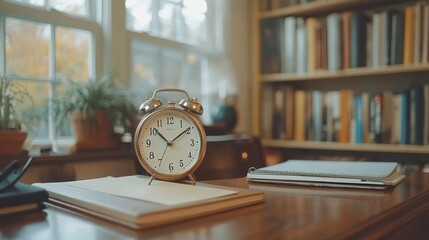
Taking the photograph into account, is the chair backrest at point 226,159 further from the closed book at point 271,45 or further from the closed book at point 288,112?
the closed book at point 271,45

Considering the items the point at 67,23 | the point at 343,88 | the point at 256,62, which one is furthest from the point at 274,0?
the point at 67,23

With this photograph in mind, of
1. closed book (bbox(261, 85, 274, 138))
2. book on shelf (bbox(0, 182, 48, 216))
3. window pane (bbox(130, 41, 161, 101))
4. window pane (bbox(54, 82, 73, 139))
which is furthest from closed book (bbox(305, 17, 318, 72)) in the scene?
book on shelf (bbox(0, 182, 48, 216))

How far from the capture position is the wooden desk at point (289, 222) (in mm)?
548

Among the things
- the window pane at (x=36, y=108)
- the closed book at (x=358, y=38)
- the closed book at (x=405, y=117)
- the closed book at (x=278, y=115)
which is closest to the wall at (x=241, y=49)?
the closed book at (x=278, y=115)

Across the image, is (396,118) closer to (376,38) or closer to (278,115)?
(376,38)

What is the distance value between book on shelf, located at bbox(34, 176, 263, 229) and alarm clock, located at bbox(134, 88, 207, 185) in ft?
0.12

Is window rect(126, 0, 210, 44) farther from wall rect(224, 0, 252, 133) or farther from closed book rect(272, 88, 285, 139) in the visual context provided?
closed book rect(272, 88, 285, 139)

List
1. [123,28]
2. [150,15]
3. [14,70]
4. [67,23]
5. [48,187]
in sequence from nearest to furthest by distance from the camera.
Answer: [48,187], [14,70], [67,23], [123,28], [150,15]

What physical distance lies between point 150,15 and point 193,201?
158cm

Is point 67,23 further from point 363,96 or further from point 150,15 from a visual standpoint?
point 363,96

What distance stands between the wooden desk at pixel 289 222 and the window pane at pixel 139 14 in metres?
1.38

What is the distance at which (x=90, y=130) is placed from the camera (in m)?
1.60

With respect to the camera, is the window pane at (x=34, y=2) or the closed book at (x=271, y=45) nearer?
the window pane at (x=34, y=2)

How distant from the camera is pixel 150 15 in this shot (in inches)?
81.8
